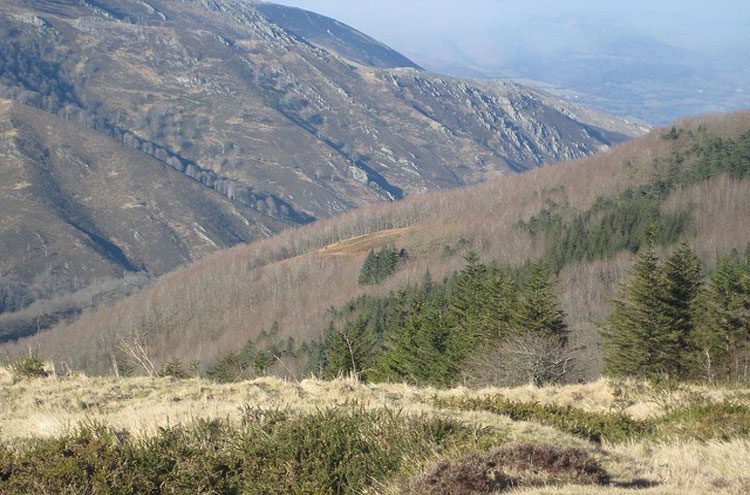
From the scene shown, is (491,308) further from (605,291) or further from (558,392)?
(605,291)

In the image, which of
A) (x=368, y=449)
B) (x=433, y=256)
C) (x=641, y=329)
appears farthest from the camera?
(x=433, y=256)

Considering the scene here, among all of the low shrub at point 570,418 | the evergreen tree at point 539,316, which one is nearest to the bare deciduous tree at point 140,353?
the low shrub at point 570,418

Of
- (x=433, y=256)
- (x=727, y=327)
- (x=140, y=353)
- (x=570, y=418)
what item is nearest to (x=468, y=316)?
(x=727, y=327)

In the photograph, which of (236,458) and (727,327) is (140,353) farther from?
(727,327)

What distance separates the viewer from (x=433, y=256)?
5359 inches

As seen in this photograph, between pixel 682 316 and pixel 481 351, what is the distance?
29.5 ft

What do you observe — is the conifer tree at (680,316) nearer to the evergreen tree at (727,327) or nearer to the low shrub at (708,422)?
the evergreen tree at (727,327)

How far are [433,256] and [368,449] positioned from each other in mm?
127853

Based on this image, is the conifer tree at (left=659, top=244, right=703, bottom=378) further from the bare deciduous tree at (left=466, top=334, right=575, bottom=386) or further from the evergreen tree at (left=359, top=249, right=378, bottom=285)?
the evergreen tree at (left=359, top=249, right=378, bottom=285)

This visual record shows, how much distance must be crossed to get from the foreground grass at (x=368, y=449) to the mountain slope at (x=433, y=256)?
70522mm

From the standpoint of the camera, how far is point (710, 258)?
9044cm

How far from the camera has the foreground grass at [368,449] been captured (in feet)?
25.5

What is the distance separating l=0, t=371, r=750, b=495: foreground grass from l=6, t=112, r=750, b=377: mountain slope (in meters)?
70.5

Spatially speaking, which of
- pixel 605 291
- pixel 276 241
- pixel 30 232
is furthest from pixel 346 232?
pixel 605 291
